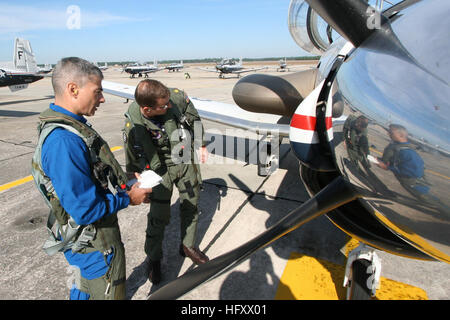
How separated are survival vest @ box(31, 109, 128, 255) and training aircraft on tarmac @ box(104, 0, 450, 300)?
567 millimetres

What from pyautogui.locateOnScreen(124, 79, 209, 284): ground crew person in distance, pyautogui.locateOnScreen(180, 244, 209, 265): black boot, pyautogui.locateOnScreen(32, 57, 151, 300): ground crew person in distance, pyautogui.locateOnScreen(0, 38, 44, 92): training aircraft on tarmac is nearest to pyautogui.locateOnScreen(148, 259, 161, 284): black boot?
pyautogui.locateOnScreen(124, 79, 209, 284): ground crew person in distance

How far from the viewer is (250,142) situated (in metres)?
7.21

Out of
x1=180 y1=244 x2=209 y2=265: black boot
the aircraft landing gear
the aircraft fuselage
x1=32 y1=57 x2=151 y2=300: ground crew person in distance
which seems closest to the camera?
x1=32 y1=57 x2=151 y2=300: ground crew person in distance

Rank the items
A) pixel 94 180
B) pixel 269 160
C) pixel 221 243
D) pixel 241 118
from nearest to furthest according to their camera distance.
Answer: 1. pixel 94 180
2. pixel 221 243
3. pixel 241 118
4. pixel 269 160

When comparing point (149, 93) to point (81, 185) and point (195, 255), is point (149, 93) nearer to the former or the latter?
point (81, 185)

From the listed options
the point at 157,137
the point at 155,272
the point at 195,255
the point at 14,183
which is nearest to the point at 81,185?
the point at 157,137

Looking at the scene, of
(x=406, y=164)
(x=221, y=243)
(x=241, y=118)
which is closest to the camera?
(x=406, y=164)

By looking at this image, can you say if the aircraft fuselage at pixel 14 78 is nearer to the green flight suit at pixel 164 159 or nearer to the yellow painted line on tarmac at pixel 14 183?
the yellow painted line on tarmac at pixel 14 183

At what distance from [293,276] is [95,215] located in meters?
2.10

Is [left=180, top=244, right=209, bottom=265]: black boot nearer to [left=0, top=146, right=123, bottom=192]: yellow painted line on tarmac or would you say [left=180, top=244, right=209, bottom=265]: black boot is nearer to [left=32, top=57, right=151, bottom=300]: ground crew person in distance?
[left=32, top=57, right=151, bottom=300]: ground crew person in distance

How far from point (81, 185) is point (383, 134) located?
163 cm

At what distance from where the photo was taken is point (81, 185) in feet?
4.79

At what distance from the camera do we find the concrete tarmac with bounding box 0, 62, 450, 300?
2.54 meters
